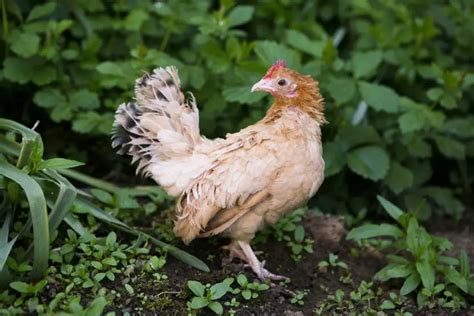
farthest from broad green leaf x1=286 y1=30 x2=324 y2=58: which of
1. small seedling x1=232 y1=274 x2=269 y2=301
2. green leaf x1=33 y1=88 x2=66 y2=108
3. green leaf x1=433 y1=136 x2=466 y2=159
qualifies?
small seedling x1=232 y1=274 x2=269 y2=301

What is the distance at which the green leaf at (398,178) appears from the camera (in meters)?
4.39

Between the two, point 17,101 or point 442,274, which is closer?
point 442,274

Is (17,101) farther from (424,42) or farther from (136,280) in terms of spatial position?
(424,42)

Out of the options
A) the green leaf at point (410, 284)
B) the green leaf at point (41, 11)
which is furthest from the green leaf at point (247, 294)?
the green leaf at point (41, 11)

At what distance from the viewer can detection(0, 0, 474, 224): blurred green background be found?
433 cm

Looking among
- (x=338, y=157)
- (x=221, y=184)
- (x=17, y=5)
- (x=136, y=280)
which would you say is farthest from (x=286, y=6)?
(x=136, y=280)

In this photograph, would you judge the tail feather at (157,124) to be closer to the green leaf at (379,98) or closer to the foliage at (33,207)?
the foliage at (33,207)

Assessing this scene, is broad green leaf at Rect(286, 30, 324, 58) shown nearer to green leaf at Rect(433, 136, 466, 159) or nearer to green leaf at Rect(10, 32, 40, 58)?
green leaf at Rect(433, 136, 466, 159)

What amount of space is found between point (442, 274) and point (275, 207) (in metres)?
0.96

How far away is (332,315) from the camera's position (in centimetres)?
341

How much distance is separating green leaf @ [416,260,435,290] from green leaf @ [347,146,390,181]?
2.52 ft

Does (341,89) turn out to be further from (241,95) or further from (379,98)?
(241,95)

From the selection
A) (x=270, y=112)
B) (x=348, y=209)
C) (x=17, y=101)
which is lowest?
(x=348, y=209)

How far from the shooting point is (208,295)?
3168mm
